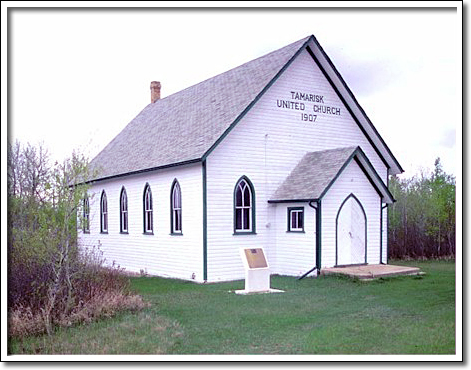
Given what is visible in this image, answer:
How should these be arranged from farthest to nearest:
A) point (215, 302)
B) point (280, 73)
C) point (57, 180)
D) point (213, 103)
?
point (213, 103) < point (280, 73) < point (215, 302) < point (57, 180)

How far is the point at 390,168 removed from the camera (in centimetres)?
2438

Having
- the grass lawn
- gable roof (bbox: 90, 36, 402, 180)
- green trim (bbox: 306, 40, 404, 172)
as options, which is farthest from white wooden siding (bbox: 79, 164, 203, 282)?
green trim (bbox: 306, 40, 404, 172)

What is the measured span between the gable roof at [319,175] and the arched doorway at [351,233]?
1156 millimetres

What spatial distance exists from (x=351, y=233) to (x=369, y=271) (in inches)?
76.5

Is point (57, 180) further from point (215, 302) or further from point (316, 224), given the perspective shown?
point (316, 224)

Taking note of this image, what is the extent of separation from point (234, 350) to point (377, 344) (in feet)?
8.13

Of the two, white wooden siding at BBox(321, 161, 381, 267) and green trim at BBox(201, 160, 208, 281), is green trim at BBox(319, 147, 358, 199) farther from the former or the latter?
green trim at BBox(201, 160, 208, 281)

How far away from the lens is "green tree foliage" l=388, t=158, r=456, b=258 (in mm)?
28219

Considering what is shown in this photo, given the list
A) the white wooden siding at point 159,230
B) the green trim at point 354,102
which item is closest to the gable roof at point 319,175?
the green trim at point 354,102

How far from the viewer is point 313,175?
19.9 meters

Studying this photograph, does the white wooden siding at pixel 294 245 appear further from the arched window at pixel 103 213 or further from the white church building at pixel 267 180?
the arched window at pixel 103 213

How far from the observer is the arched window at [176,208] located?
20.2 m

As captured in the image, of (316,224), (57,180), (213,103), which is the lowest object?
(316,224)
